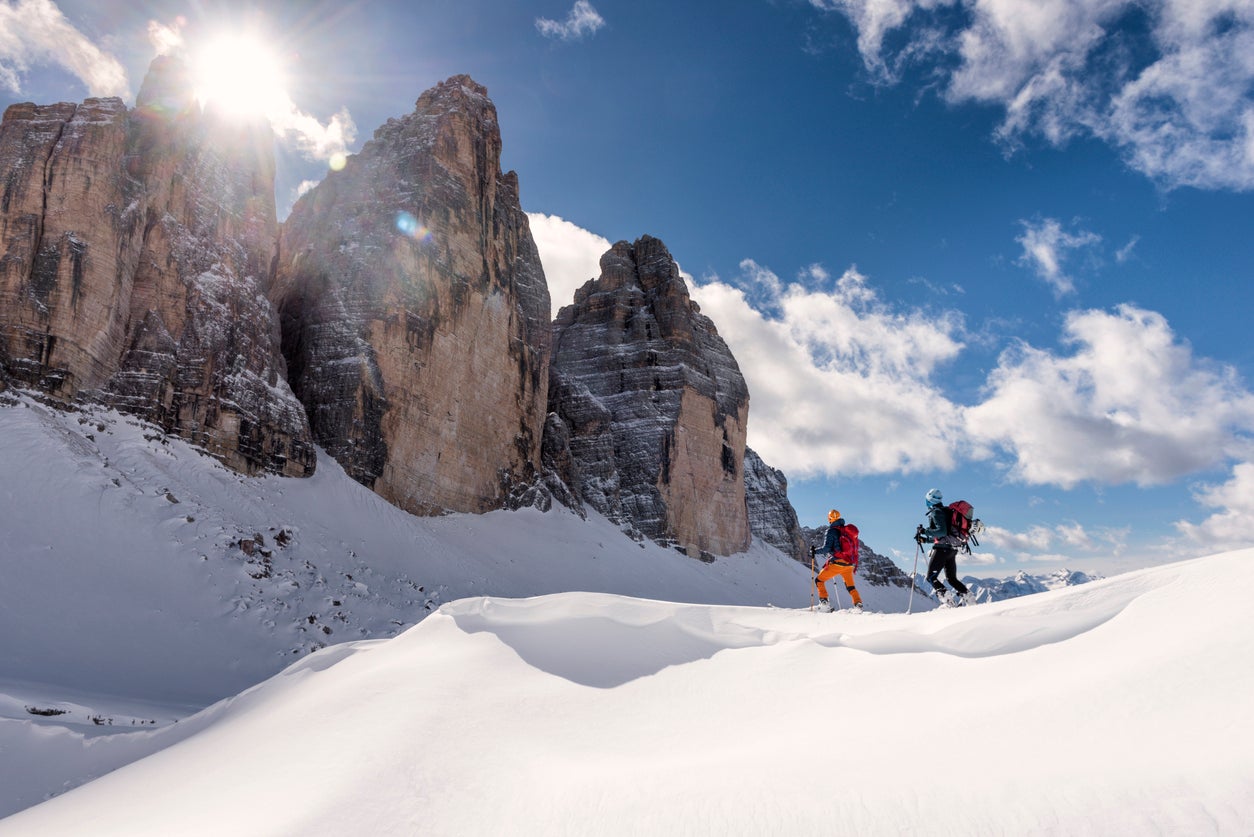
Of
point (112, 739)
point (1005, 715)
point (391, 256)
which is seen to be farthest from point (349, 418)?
point (1005, 715)

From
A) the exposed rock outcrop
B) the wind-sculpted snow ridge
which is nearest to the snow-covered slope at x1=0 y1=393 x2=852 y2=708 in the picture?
the wind-sculpted snow ridge

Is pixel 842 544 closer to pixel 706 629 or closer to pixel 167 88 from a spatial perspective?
pixel 706 629

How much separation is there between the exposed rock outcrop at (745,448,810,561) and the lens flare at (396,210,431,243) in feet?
178

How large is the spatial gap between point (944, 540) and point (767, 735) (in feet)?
24.7

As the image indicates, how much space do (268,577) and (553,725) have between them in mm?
16722

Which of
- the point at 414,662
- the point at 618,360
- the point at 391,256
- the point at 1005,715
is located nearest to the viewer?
the point at 1005,715

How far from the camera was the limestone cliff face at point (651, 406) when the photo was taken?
2058 inches

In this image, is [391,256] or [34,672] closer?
[34,672]

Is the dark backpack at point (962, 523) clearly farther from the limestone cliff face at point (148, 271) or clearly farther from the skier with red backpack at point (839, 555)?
the limestone cliff face at point (148, 271)

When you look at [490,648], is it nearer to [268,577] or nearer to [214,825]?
[214,825]

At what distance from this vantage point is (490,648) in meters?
6.04

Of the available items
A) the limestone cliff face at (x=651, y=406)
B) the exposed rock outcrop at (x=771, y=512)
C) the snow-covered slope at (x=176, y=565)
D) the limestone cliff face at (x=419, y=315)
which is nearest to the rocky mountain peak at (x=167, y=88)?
the limestone cliff face at (x=419, y=315)

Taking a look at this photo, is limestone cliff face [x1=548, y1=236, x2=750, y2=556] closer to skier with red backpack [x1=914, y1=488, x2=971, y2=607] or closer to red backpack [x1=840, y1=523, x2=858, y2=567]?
red backpack [x1=840, y1=523, x2=858, y2=567]

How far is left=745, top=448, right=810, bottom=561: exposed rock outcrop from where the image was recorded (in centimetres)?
8006
